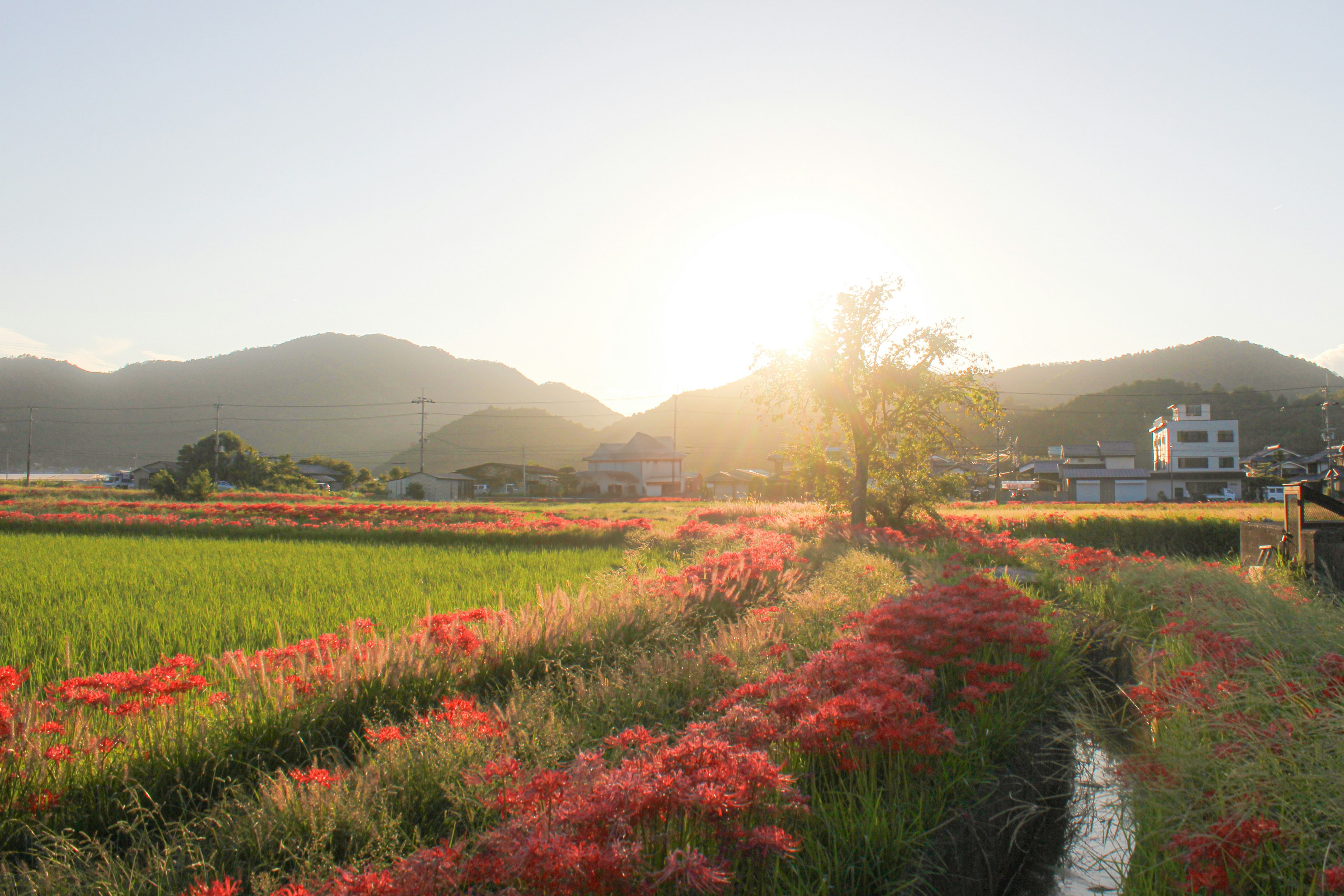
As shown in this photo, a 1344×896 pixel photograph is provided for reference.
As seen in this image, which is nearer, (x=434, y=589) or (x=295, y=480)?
(x=434, y=589)

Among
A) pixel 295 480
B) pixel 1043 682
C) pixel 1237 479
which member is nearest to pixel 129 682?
pixel 1043 682

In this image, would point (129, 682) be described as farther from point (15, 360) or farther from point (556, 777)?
A: point (15, 360)

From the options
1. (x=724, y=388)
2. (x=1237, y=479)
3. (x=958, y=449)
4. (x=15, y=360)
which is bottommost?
(x=1237, y=479)

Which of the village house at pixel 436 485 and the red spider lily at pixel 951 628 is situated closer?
the red spider lily at pixel 951 628

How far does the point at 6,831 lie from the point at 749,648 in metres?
4.76

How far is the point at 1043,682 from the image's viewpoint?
5547 millimetres

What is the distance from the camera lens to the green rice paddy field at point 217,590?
6.72 meters

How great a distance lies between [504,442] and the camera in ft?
468

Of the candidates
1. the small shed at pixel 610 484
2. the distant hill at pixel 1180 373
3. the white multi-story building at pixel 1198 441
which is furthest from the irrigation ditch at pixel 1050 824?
the distant hill at pixel 1180 373

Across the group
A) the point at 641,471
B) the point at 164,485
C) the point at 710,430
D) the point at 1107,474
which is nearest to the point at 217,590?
the point at 164,485

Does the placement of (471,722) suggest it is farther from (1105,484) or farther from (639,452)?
(639,452)

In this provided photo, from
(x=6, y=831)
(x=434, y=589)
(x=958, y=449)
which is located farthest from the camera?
(x=958, y=449)

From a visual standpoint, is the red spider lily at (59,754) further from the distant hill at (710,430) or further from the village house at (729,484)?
the distant hill at (710,430)

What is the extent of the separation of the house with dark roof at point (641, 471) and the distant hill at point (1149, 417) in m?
40.5
